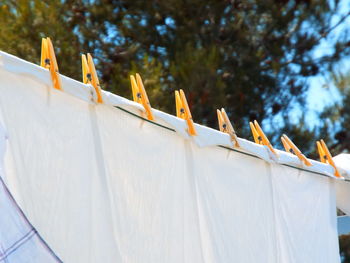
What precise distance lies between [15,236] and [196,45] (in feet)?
14.8

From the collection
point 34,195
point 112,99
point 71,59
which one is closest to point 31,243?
point 34,195

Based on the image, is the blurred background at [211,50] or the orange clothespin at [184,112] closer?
the orange clothespin at [184,112]

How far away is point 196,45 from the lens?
20.5ft

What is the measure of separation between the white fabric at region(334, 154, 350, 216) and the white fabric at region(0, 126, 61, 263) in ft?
5.41

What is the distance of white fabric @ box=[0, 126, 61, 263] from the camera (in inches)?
72.6

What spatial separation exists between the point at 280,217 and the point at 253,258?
0.23 m

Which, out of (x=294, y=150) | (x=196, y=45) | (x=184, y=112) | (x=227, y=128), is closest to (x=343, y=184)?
(x=294, y=150)

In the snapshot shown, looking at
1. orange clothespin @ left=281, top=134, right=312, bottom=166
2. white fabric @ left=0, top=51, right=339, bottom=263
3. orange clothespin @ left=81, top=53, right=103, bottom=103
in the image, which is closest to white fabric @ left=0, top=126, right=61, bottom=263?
white fabric @ left=0, top=51, right=339, bottom=263

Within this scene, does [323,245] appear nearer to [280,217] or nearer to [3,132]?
[280,217]

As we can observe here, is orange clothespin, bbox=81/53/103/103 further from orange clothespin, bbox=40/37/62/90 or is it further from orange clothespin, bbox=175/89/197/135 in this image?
orange clothespin, bbox=175/89/197/135

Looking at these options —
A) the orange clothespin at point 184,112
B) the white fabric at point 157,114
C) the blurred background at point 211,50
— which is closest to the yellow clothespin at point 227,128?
the white fabric at point 157,114

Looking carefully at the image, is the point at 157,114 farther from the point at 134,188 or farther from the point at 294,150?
the point at 294,150

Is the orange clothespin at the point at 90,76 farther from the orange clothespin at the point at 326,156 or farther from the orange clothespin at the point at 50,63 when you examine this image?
the orange clothespin at the point at 326,156

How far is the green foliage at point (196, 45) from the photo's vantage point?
223 inches
